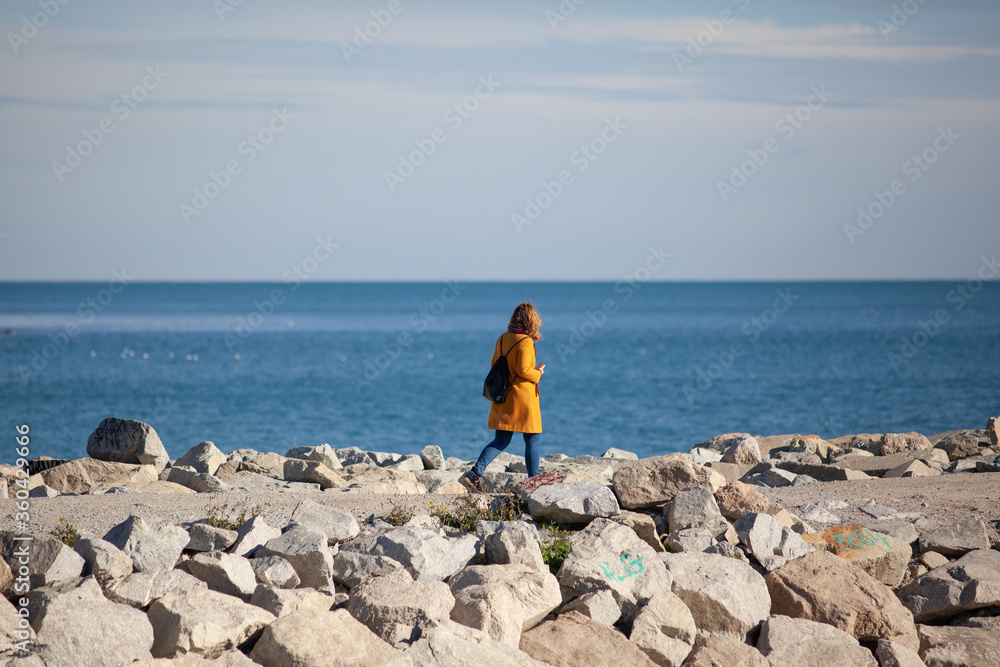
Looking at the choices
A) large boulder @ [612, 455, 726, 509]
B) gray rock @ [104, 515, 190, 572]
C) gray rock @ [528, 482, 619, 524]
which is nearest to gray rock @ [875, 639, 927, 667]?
large boulder @ [612, 455, 726, 509]

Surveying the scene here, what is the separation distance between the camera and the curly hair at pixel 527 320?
312 inches

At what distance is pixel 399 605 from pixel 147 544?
5.49ft

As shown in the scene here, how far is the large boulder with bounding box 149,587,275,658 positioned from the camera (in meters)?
4.75

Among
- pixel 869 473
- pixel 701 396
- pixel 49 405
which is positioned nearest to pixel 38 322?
pixel 49 405

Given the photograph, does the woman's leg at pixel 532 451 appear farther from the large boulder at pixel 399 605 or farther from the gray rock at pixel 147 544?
the gray rock at pixel 147 544

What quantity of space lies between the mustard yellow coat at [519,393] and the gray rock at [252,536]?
8.21 ft

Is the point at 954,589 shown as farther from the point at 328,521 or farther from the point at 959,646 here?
the point at 328,521

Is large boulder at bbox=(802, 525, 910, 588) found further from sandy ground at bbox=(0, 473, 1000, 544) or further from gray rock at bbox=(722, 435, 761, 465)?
gray rock at bbox=(722, 435, 761, 465)

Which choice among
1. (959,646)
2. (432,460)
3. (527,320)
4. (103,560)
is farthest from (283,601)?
(432,460)

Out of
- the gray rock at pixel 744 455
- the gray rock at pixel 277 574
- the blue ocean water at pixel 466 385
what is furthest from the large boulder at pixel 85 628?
the blue ocean water at pixel 466 385

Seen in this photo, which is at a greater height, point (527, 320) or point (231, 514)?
point (527, 320)

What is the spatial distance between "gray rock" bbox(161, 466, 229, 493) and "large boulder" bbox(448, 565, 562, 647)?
347cm

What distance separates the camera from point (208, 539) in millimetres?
5707
